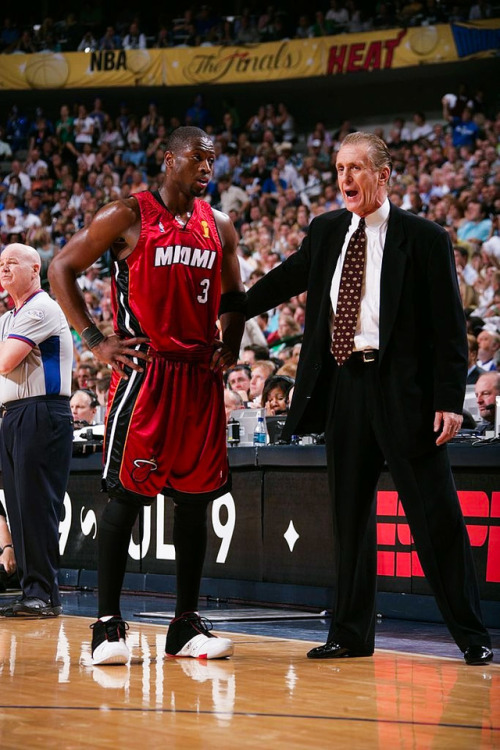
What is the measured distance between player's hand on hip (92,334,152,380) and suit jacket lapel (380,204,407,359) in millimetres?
909

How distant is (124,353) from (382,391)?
1.00 meters

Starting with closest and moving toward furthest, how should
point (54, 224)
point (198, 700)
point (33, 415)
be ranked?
1. point (198, 700)
2. point (33, 415)
3. point (54, 224)

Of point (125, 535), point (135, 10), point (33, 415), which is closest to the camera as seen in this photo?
point (125, 535)

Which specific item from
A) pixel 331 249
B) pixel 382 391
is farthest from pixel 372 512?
pixel 331 249

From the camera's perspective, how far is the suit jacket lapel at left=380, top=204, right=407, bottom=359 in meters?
4.28

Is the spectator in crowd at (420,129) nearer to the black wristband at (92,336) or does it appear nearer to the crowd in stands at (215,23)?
the crowd in stands at (215,23)

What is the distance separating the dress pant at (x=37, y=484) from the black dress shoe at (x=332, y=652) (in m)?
2.05

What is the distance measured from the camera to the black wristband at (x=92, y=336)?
432cm

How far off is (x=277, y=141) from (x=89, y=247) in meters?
16.3

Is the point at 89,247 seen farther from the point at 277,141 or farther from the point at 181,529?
the point at 277,141

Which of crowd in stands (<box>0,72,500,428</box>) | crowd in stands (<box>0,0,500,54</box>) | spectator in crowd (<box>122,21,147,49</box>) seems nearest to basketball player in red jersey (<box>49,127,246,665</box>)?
crowd in stands (<box>0,72,500,428</box>)

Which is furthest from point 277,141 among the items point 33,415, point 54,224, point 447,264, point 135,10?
point 447,264

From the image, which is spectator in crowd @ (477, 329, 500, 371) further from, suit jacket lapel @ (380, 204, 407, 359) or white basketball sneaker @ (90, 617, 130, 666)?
white basketball sneaker @ (90, 617, 130, 666)

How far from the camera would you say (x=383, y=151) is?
4.41 m
